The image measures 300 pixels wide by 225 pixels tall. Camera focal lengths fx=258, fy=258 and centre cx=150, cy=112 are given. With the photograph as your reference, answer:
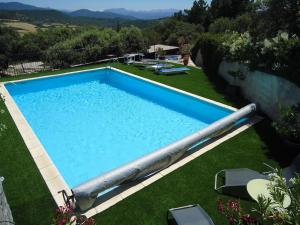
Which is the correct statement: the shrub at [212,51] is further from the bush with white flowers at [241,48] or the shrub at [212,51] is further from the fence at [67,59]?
the fence at [67,59]

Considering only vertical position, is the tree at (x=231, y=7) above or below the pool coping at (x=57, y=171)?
above

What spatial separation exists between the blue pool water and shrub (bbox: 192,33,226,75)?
4413 mm

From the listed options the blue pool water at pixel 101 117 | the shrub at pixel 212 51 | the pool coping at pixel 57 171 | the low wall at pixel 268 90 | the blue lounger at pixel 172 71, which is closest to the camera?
the pool coping at pixel 57 171

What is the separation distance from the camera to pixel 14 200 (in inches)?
254

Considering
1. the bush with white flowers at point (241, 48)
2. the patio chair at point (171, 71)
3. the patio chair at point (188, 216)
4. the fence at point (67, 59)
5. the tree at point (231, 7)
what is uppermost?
the tree at point (231, 7)

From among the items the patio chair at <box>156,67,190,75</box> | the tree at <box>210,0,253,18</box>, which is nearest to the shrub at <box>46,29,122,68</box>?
the patio chair at <box>156,67,190,75</box>

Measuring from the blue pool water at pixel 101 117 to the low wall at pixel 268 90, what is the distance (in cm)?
173

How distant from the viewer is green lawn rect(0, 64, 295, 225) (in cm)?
613

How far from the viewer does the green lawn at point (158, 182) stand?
241 inches

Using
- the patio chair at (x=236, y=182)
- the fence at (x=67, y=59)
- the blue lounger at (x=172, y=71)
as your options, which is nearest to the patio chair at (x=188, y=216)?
the patio chair at (x=236, y=182)

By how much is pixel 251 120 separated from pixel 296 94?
2010 millimetres

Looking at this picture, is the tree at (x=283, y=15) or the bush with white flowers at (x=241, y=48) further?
the tree at (x=283, y=15)

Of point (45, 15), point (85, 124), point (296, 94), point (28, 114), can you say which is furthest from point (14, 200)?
point (45, 15)

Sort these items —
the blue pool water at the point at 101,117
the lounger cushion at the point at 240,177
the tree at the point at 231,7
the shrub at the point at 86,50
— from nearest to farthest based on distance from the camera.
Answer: the lounger cushion at the point at 240,177
the blue pool water at the point at 101,117
the shrub at the point at 86,50
the tree at the point at 231,7
